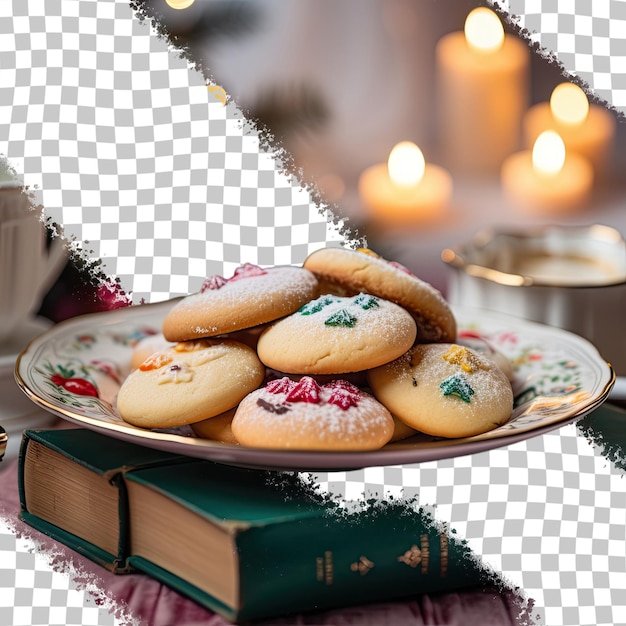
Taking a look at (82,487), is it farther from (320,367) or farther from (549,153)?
(549,153)

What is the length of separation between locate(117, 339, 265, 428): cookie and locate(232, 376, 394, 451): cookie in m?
0.03

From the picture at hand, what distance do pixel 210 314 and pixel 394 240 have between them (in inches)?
27.0

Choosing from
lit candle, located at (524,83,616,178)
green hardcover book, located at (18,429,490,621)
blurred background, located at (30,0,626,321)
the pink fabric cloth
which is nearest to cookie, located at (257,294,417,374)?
green hardcover book, located at (18,429,490,621)

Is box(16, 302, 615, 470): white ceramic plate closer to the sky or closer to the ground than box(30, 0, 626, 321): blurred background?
closer to the ground

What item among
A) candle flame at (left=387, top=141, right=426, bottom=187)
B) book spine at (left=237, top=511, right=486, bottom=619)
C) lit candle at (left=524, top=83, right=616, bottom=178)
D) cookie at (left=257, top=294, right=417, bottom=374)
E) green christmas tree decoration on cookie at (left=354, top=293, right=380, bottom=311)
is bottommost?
book spine at (left=237, top=511, right=486, bottom=619)

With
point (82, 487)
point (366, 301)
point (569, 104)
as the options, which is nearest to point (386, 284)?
point (366, 301)

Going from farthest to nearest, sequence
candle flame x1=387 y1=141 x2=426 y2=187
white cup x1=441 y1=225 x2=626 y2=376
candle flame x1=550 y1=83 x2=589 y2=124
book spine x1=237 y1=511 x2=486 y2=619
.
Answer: candle flame x1=550 y1=83 x2=589 y2=124, candle flame x1=387 y1=141 x2=426 y2=187, white cup x1=441 y1=225 x2=626 y2=376, book spine x1=237 y1=511 x2=486 y2=619

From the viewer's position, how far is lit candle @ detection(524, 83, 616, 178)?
189 centimetres

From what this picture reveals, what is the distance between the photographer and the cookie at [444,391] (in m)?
0.89

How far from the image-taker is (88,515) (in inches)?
35.8

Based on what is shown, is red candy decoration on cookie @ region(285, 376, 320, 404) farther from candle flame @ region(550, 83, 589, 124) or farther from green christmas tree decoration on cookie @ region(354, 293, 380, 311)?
candle flame @ region(550, 83, 589, 124)

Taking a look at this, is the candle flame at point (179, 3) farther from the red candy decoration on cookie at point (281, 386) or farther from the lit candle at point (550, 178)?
the lit candle at point (550, 178)

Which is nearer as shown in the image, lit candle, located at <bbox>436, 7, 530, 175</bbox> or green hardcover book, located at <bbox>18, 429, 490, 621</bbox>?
green hardcover book, located at <bbox>18, 429, 490, 621</bbox>

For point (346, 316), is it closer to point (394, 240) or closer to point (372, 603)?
point (372, 603)
